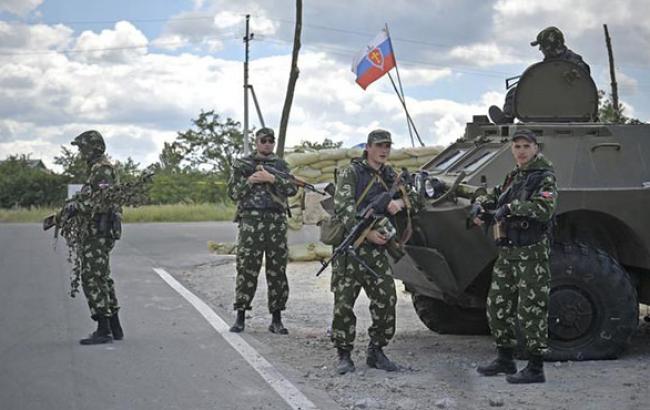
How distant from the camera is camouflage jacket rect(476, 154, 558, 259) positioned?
21.9 ft

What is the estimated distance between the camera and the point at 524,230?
6.79m

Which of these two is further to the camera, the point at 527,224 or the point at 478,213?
the point at 478,213

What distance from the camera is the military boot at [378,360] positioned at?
7.28 m

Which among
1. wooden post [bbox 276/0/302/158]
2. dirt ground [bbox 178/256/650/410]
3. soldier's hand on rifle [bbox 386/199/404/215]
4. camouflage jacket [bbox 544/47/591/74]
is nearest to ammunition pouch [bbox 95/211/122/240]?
dirt ground [bbox 178/256/650/410]

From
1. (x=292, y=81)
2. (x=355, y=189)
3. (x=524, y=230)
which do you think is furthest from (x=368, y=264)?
(x=292, y=81)

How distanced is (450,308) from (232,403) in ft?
11.1

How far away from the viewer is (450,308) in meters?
9.18

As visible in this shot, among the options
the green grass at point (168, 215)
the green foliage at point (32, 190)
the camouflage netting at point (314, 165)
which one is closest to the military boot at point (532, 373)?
the camouflage netting at point (314, 165)

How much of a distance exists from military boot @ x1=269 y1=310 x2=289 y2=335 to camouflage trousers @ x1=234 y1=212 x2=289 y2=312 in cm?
10

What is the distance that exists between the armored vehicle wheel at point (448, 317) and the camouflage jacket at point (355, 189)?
2032mm

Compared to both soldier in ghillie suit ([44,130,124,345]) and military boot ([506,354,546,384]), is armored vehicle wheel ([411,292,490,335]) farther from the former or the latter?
soldier in ghillie suit ([44,130,124,345])

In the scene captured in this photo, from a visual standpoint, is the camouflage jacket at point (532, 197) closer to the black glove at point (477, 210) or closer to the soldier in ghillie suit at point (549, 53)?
the black glove at point (477, 210)

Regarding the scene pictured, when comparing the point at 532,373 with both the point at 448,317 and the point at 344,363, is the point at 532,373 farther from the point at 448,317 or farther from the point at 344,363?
the point at 448,317

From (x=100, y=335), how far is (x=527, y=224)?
3.76 m
